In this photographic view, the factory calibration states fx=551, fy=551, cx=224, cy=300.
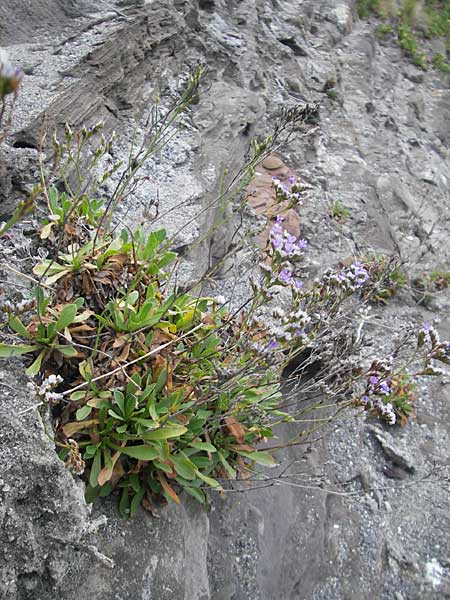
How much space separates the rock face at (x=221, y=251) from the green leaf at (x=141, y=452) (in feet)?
1.11

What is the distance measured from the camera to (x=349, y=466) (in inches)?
176

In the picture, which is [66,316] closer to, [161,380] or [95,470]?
[161,380]

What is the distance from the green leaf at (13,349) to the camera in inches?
100

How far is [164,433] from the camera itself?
2686 millimetres

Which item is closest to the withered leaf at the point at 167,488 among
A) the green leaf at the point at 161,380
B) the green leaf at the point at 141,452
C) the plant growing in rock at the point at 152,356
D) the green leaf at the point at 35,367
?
the plant growing in rock at the point at 152,356

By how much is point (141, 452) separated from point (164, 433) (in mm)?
143

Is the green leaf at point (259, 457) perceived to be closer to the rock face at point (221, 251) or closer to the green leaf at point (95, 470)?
the rock face at point (221, 251)

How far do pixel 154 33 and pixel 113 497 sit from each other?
15.1ft

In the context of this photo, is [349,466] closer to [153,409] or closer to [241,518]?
[241,518]

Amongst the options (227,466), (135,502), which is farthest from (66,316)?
(227,466)

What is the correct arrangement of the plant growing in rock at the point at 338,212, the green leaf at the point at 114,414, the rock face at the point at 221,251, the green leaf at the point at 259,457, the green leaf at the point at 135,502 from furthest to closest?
the plant growing in rock at the point at 338,212, the green leaf at the point at 259,457, the green leaf at the point at 135,502, the green leaf at the point at 114,414, the rock face at the point at 221,251

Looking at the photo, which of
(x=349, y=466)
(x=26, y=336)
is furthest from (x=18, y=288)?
(x=349, y=466)

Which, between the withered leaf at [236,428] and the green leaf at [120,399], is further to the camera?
the withered leaf at [236,428]

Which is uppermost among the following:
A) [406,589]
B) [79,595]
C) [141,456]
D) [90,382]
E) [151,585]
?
[90,382]
